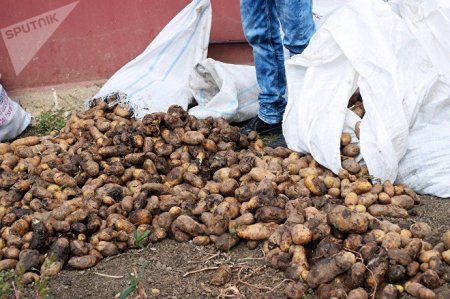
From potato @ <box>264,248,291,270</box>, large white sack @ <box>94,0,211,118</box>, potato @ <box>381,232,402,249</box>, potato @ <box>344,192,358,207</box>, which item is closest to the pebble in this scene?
potato @ <box>264,248,291,270</box>

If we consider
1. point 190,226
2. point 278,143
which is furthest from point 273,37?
point 190,226

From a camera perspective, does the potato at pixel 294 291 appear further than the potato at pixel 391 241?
No

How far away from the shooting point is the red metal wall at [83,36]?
4.55m

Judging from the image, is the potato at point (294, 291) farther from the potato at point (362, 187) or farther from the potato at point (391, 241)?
the potato at point (362, 187)

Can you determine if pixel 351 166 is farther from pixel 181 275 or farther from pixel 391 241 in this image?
pixel 181 275

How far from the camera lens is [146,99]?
4.18 metres

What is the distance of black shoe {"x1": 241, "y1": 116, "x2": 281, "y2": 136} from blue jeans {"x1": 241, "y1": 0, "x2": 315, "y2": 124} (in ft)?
0.12

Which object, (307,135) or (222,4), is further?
(222,4)

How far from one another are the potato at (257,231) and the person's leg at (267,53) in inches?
51.2

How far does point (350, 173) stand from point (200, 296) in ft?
3.79

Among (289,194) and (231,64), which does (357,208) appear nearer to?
(289,194)

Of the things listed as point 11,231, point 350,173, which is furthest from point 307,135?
point 11,231

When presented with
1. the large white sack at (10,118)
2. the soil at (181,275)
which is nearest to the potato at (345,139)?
the soil at (181,275)

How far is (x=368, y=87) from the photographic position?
10.9 feet
